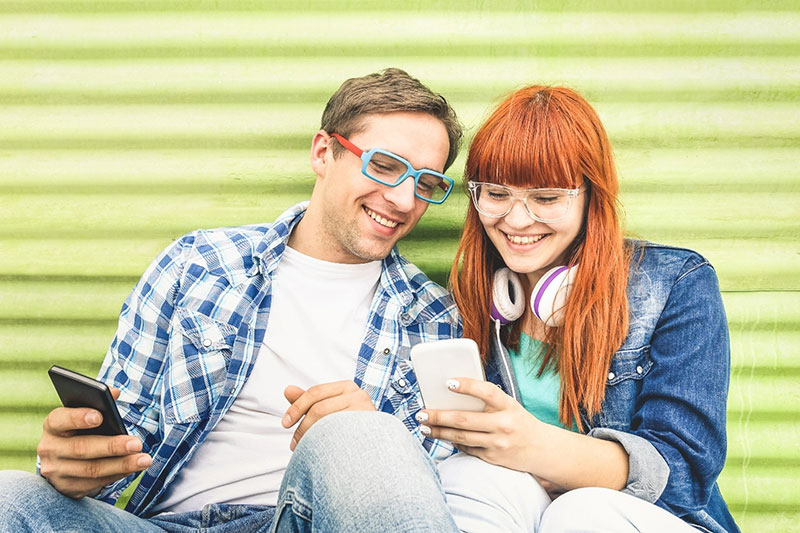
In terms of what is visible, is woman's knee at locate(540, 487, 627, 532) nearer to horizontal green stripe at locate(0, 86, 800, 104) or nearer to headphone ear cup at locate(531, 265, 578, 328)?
headphone ear cup at locate(531, 265, 578, 328)

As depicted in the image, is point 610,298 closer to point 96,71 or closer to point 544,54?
point 544,54

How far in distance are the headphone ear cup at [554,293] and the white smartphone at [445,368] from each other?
1.19 ft

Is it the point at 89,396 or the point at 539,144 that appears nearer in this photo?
the point at 89,396

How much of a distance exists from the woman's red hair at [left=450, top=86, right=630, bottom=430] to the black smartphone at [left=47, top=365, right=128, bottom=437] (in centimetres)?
127

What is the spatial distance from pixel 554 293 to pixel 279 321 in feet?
3.16

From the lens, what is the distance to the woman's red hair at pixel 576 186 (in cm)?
208

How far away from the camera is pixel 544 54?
2.78 meters

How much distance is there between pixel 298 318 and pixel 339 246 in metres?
0.30

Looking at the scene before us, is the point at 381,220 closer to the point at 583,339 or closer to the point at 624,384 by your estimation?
the point at 583,339

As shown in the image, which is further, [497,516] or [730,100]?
[730,100]

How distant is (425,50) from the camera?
9.16ft

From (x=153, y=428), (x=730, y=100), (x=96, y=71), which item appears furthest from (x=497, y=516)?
(x=96, y=71)

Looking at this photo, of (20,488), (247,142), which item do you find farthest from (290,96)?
(20,488)

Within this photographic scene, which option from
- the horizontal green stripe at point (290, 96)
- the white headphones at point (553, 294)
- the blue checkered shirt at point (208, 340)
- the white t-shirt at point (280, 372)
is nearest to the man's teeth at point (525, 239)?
the white headphones at point (553, 294)
